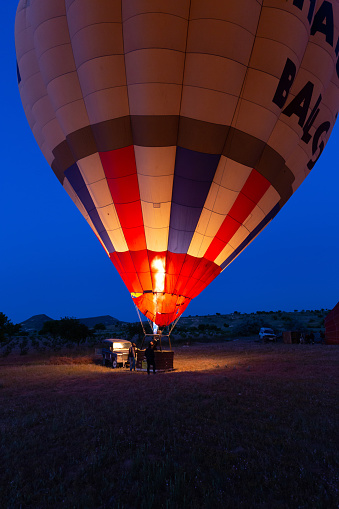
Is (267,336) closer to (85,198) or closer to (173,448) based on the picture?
(85,198)

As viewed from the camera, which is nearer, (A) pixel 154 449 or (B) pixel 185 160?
(A) pixel 154 449

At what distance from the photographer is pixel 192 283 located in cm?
1324

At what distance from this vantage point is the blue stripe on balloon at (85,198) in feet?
41.1

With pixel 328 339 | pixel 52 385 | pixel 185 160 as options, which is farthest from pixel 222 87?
pixel 328 339

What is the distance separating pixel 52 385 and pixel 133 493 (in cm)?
795

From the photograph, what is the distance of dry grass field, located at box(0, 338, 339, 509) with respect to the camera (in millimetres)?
3758

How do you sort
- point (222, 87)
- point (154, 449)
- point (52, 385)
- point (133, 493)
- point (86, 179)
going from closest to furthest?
point (133, 493) → point (154, 449) → point (222, 87) → point (52, 385) → point (86, 179)

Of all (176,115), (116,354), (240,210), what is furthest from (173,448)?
(116,354)

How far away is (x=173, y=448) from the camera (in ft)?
16.5

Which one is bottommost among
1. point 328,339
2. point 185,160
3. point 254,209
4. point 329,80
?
point 328,339

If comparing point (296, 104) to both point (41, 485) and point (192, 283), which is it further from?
point (41, 485)

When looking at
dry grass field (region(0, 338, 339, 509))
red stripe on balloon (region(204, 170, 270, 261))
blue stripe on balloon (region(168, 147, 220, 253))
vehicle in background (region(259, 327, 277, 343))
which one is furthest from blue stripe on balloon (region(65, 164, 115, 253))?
vehicle in background (region(259, 327, 277, 343))

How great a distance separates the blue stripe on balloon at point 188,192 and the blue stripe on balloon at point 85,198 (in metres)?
2.89

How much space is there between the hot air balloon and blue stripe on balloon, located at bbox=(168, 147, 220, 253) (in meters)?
0.04
